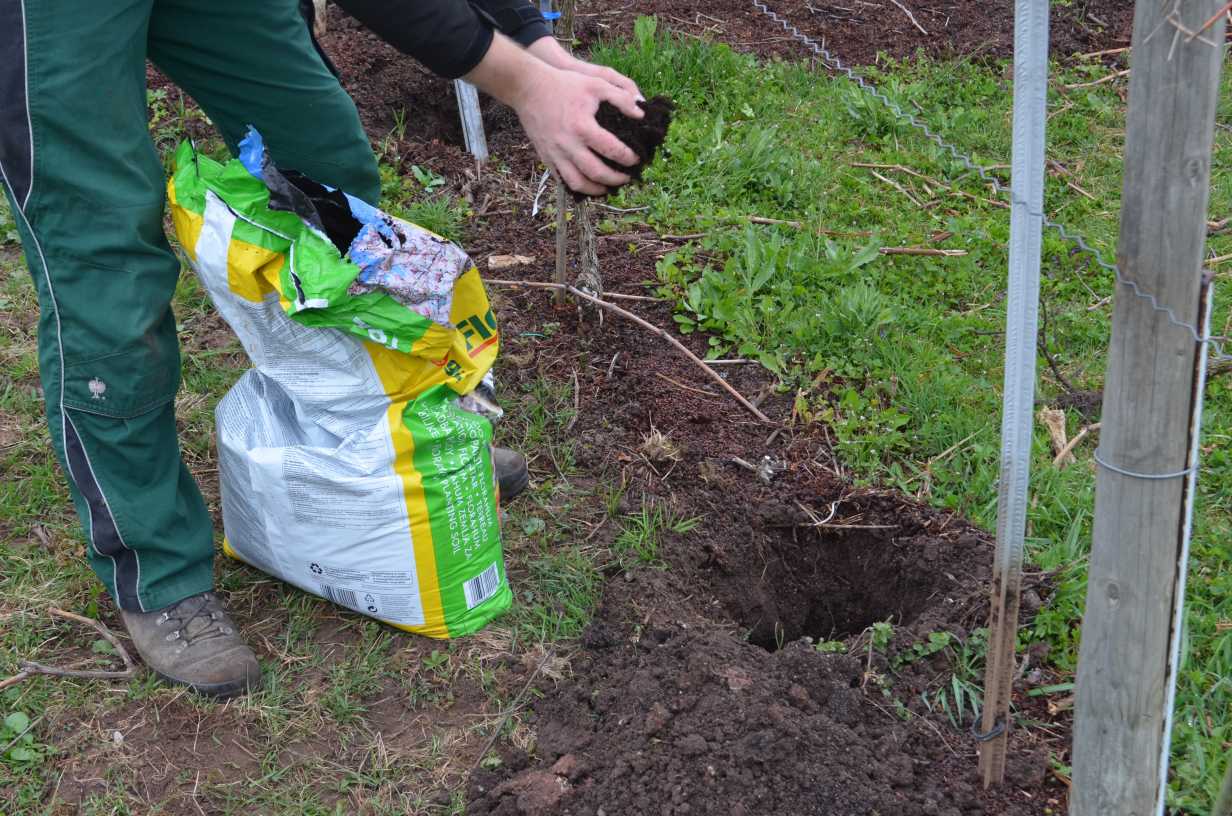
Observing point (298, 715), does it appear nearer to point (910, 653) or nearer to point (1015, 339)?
point (910, 653)

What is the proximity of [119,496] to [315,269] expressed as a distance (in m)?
0.61

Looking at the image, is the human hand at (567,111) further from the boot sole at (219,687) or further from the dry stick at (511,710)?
the boot sole at (219,687)

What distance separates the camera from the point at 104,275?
6.72 feet

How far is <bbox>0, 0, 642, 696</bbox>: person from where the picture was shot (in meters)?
1.90

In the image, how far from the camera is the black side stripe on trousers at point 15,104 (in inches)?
72.5

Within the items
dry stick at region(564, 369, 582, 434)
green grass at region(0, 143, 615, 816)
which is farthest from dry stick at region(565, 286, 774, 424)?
green grass at region(0, 143, 615, 816)

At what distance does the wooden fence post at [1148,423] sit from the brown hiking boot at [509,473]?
1542 millimetres

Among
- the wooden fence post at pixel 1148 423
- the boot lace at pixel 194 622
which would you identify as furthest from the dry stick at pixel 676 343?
the wooden fence post at pixel 1148 423

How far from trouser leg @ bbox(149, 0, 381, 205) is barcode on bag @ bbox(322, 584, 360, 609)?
3.07 feet

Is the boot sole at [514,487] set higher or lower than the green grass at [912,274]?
lower

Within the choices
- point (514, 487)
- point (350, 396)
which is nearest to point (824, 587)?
point (514, 487)

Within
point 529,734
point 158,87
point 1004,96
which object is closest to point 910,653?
point 529,734

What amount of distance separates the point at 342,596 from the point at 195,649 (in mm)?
314

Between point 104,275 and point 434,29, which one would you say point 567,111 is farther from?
point 104,275
